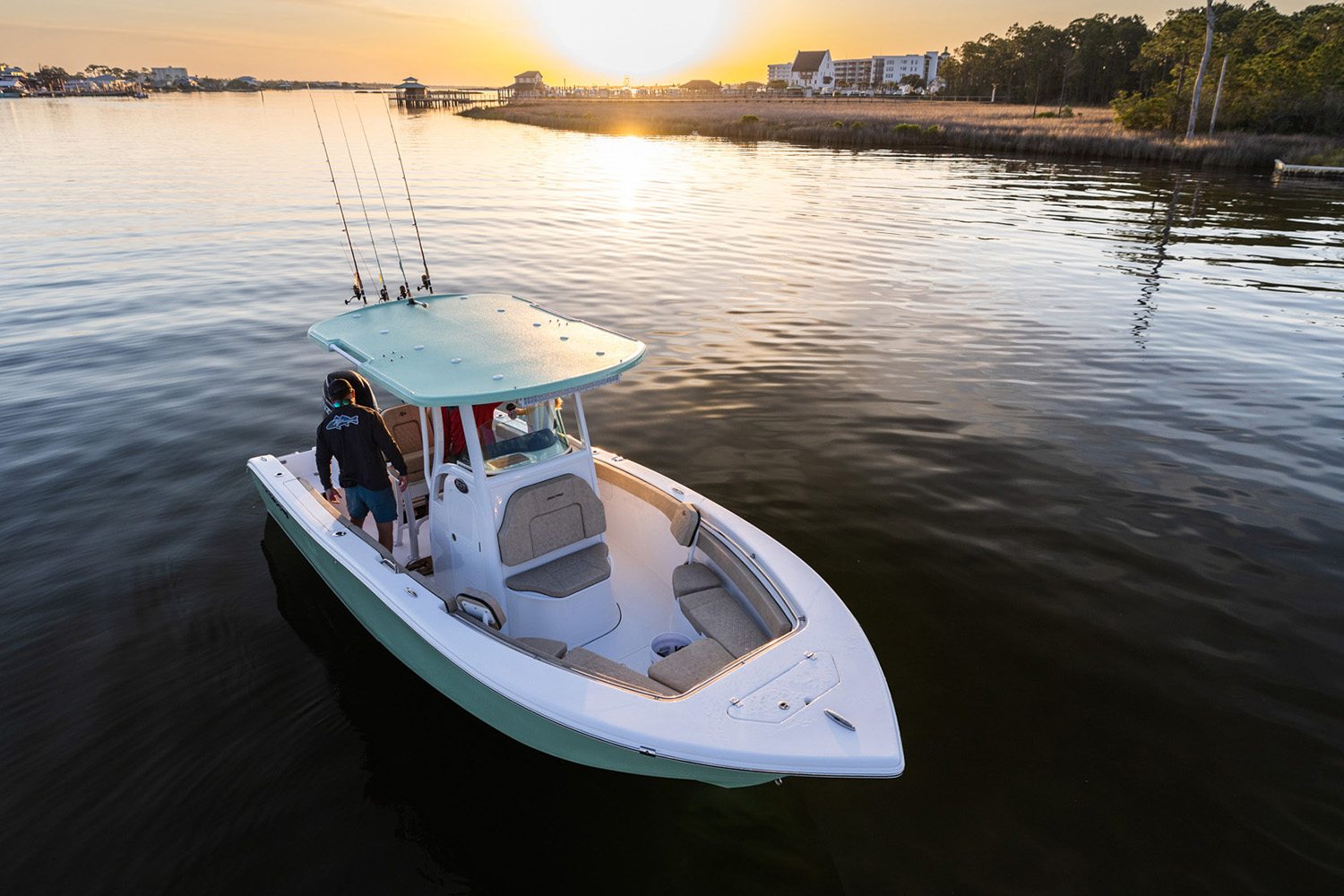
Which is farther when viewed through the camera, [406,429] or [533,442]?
[406,429]

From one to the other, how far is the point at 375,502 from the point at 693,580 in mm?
3183

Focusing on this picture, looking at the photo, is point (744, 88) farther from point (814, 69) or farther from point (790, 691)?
point (790, 691)

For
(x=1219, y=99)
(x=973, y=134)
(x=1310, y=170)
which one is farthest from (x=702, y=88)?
(x=1310, y=170)

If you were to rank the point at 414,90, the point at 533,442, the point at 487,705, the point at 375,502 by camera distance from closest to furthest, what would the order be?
the point at 487,705, the point at 533,442, the point at 375,502, the point at 414,90

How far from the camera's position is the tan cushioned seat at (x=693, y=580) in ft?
20.3

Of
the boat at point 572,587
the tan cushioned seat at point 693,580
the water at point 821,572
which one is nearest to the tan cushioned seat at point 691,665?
the boat at point 572,587

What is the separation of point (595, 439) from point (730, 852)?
729cm

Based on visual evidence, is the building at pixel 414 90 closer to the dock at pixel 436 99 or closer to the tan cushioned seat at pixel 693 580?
the dock at pixel 436 99

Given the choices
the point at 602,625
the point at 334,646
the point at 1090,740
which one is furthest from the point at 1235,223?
the point at 334,646

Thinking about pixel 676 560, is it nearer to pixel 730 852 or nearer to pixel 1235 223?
pixel 730 852

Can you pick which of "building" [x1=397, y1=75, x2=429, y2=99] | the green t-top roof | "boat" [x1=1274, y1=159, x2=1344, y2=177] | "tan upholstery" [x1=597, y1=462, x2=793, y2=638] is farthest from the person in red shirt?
"building" [x1=397, y1=75, x2=429, y2=99]

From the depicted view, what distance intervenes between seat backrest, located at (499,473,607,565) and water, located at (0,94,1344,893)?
1.70 metres

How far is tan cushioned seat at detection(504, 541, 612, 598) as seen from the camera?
5.89 m

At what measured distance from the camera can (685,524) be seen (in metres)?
6.41
